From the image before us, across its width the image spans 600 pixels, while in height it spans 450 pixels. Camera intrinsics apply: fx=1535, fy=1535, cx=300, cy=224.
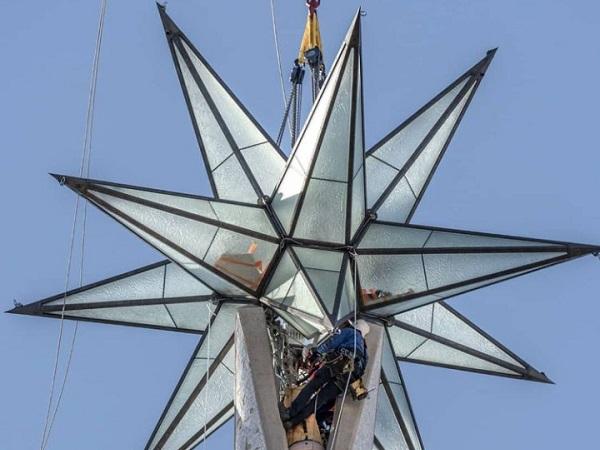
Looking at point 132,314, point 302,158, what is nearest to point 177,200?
point 302,158

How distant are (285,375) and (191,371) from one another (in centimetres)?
203

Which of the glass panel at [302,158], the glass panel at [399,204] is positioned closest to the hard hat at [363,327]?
the glass panel at [302,158]

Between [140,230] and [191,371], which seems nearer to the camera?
[140,230]

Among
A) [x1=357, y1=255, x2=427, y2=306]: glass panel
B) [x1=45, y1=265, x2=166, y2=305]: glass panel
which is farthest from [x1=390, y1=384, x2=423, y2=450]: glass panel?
[x1=45, y1=265, x2=166, y2=305]: glass panel

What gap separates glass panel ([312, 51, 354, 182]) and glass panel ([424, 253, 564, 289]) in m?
2.24

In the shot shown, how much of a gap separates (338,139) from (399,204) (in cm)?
331

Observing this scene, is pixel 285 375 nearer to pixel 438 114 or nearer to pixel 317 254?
pixel 317 254

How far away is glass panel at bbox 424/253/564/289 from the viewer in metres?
25.8

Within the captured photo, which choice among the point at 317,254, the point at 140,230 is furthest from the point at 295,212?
the point at 140,230

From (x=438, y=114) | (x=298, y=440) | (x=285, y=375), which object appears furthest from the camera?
(x=438, y=114)

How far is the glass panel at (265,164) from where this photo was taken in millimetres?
27391

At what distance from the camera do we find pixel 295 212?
25938 mm

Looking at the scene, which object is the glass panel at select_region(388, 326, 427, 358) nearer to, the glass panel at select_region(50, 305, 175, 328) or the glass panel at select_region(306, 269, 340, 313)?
the glass panel at select_region(306, 269, 340, 313)

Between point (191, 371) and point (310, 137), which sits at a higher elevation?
point (310, 137)
